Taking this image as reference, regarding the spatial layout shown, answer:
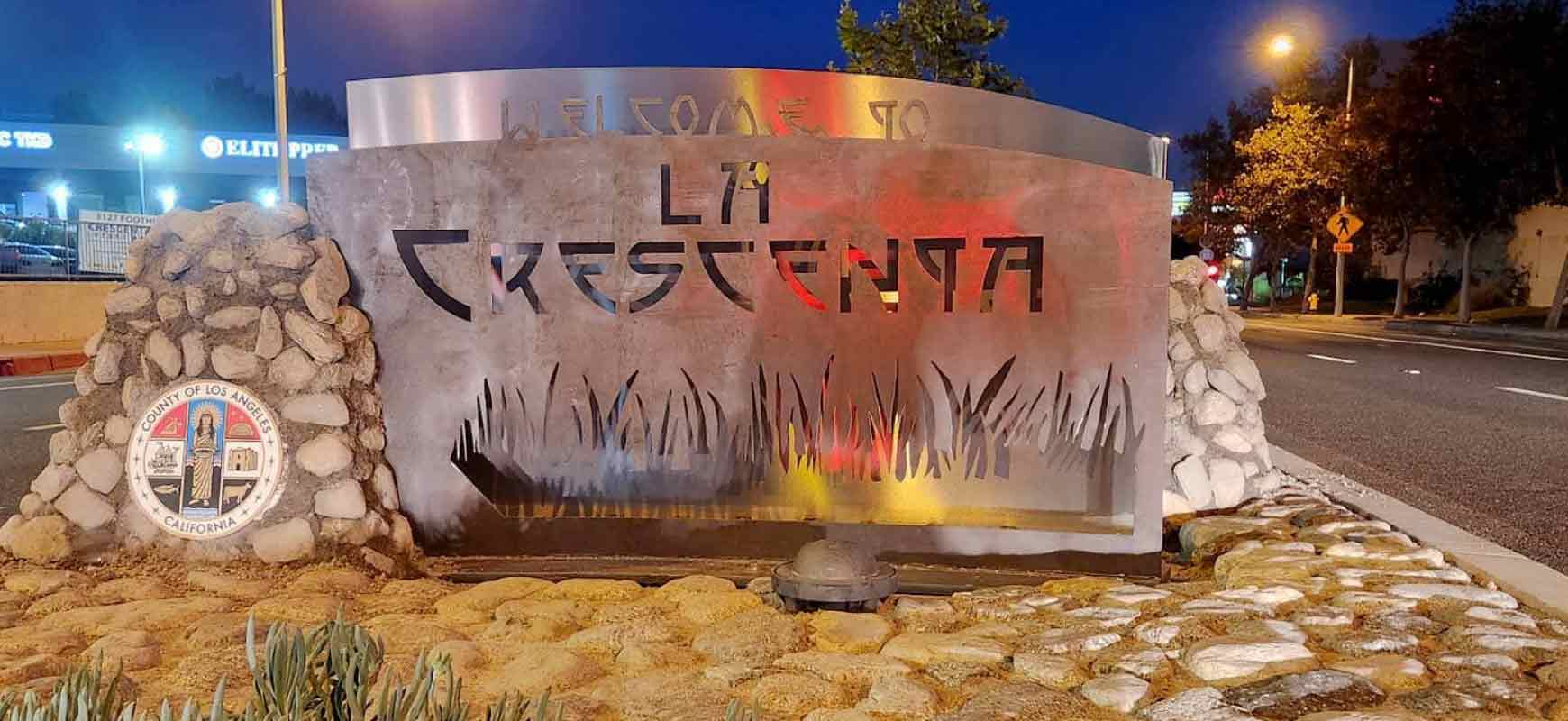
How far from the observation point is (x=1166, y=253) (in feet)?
14.5

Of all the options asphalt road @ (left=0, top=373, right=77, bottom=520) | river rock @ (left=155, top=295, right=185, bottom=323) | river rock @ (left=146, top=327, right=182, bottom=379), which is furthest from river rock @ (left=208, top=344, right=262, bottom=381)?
asphalt road @ (left=0, top=373, right=77, bottom=520)

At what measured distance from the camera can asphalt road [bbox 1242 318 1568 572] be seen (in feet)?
19.0

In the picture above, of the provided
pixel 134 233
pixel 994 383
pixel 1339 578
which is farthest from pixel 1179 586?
pixel 134 233

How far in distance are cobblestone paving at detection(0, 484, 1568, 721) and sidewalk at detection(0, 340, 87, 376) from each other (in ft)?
41.2

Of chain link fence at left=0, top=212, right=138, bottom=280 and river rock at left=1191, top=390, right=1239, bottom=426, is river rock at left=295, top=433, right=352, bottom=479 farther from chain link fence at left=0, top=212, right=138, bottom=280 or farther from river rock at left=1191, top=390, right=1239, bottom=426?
chain link fence at left=0, top=212, right=138, bottom=280

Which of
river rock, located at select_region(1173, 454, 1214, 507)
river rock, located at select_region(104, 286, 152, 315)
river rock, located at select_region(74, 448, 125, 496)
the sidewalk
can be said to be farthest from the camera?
the sidewalk

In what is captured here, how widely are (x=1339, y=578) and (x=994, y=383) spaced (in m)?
1.44

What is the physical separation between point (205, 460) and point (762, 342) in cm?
228

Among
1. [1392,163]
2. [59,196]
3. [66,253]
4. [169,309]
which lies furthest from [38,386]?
[59,196]

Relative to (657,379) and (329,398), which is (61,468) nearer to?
(329,398)

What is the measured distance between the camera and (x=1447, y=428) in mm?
8672

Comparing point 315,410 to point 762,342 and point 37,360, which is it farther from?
point 37,360

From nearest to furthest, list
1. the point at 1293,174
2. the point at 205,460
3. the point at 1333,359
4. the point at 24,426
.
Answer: the point at 205,460 < the point at 24,426 < the point at 1333,359 < the point at 1293,174

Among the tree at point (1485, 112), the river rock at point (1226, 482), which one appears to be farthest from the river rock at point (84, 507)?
the tree at point (1485, 112)
